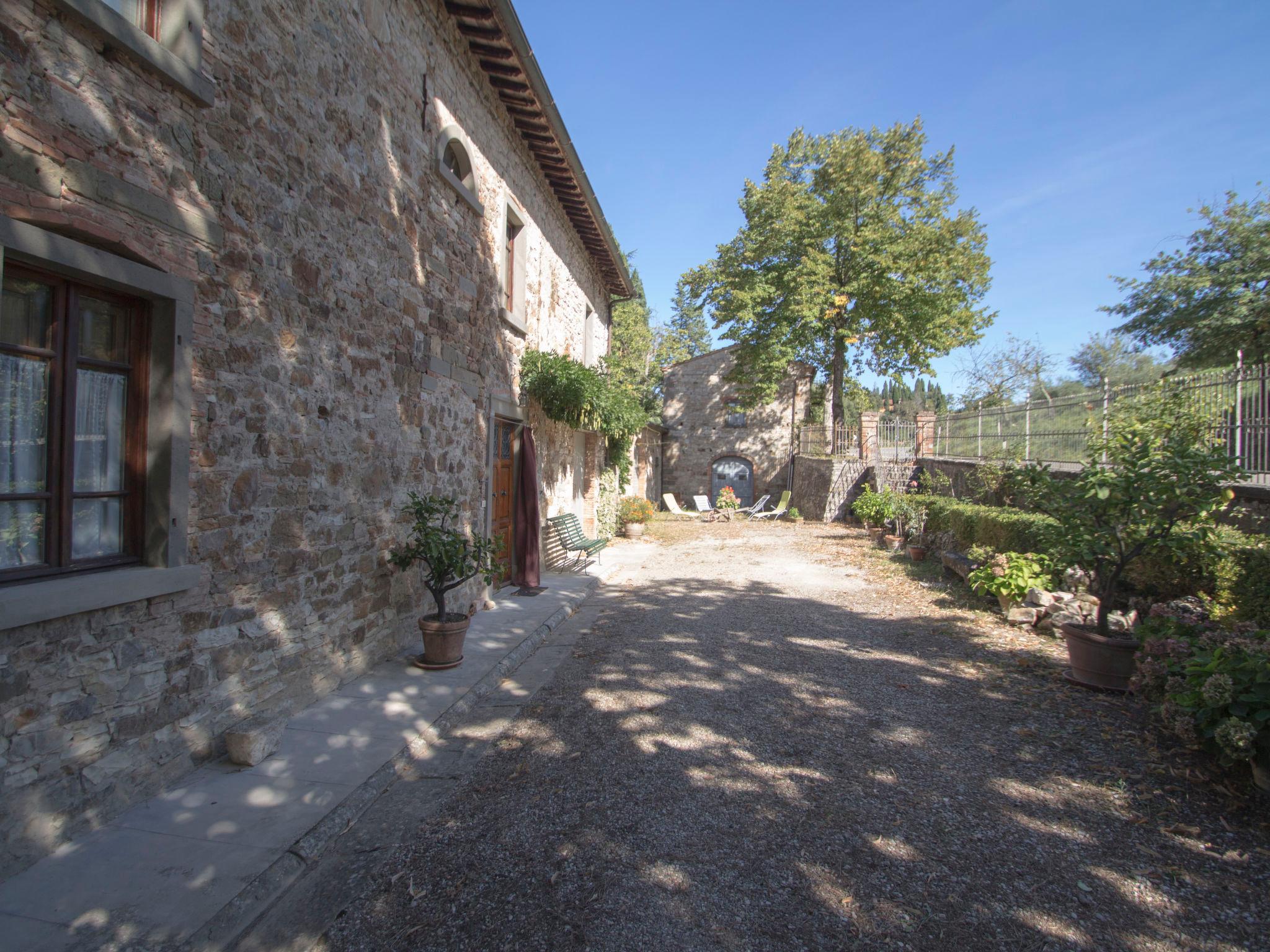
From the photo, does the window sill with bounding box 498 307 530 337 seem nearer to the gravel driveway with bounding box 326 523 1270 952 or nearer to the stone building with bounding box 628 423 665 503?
the gravel driveway with bounding box 326 523 1270 952

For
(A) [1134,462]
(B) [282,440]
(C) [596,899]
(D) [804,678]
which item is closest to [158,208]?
(B) [282,440]

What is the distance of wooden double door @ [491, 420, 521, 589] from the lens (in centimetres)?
763

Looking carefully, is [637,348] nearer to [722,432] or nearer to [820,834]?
[722,432]

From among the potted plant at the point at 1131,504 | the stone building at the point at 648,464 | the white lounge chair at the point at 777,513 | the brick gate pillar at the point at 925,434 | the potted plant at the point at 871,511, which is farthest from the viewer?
the stone building at the point at 648,464

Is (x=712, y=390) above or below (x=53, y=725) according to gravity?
above

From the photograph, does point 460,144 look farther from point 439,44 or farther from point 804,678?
point 804,678

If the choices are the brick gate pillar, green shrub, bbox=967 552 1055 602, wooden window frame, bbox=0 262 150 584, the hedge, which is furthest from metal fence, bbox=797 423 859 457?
wooden window frame, bbox=0 262 150 584

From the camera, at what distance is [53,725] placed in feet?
8.09

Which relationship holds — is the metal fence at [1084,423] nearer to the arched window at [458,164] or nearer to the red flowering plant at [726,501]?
the arched window at [458,164]

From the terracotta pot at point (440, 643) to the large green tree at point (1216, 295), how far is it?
1754 centimetres

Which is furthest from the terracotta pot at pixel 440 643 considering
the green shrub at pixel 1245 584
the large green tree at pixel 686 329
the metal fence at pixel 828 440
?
the large green tree at pixel 686 329

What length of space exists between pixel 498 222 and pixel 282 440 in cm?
451

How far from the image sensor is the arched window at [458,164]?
5.80 metres

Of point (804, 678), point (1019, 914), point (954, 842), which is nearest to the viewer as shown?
point (1019, 914)
